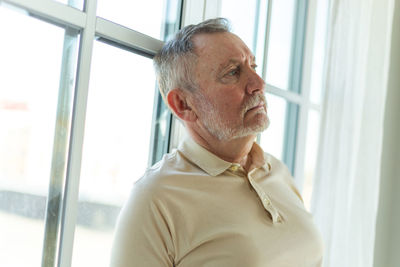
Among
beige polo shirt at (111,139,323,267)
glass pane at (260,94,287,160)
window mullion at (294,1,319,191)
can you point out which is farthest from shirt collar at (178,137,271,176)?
window mullion at (294,1,319,191)

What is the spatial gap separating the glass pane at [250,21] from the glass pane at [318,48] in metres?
0.53

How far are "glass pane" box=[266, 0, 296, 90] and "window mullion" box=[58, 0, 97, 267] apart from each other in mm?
1022

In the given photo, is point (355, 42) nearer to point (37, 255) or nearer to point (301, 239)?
point (301, 239)

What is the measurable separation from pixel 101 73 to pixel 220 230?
0.55m

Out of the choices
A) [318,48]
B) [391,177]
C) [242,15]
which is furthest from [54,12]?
[391,177]

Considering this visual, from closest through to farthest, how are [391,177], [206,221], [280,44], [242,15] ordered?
[206,221], [242,15], [280,44], [391,177]

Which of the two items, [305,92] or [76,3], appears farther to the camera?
[305,92]

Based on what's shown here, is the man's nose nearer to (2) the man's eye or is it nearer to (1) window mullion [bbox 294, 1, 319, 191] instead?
(2) the man's eye

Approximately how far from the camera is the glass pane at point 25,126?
43.9 inches

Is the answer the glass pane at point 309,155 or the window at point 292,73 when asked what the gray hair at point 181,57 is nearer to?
the window at point 292,73

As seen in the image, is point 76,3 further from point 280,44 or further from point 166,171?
point 280,44

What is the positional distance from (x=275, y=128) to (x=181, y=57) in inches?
37.2

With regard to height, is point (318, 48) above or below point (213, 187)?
above

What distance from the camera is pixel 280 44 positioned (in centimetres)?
221
